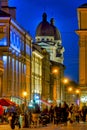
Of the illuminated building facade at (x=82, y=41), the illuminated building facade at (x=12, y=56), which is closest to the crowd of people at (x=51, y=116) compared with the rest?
the illuminated building facade at (x=82, y=41)

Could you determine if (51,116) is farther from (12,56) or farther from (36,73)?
(36,73)

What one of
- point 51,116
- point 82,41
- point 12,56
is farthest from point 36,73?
point 51,116

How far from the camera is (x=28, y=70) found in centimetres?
10844

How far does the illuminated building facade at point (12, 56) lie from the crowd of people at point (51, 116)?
75.1 feet

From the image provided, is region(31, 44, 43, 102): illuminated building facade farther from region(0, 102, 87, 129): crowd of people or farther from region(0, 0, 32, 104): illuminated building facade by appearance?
region(0, 102, 87, 129): crowd of people

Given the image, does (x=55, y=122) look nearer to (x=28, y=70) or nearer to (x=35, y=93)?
(x=28, y=70)

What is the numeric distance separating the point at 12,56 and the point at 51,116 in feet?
119

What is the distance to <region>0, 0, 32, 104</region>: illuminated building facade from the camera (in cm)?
8350

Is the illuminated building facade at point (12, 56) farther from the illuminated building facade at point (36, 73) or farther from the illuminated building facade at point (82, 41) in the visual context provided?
the illuminated building facade at point (36, 73)

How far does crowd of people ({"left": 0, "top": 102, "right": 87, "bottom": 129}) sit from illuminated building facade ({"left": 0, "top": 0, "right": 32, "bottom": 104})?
901 inches

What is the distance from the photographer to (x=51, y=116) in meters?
51.4

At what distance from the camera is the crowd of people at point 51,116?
43.0 metres

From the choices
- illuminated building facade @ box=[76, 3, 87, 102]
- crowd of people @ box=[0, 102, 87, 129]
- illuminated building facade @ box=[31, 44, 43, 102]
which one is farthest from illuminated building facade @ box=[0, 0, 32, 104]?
crowd of people @ box=[0, 102, 87, 129]

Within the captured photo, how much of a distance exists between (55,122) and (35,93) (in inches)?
2808
